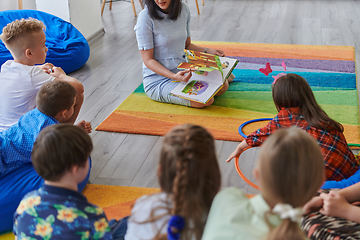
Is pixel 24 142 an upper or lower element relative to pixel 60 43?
upper

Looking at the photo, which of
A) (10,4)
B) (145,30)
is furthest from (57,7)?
(145,30)

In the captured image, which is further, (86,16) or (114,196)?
(86,16)

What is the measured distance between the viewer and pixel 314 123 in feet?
4.92

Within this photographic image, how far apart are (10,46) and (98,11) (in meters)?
2.67

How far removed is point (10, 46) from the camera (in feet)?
6.00

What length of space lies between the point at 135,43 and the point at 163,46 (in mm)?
1543

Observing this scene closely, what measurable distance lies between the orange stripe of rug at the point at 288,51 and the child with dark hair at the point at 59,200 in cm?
265


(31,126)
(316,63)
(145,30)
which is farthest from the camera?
(316,63)

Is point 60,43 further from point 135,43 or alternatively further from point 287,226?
point 287,226

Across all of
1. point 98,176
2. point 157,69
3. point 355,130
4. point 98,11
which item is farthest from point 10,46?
point 98,11

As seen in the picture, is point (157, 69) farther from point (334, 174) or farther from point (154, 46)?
point (334, 174)

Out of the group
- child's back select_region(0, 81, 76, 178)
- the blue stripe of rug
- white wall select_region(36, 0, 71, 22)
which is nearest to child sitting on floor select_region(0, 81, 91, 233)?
child's back select_region(0, 81, 76, 178)

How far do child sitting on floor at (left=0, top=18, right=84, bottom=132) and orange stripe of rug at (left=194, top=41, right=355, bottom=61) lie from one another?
2.08 metres

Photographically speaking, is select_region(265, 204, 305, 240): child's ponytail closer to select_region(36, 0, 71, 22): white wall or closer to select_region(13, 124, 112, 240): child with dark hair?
select_region(13, 124, 112, 240): child with dark hair
